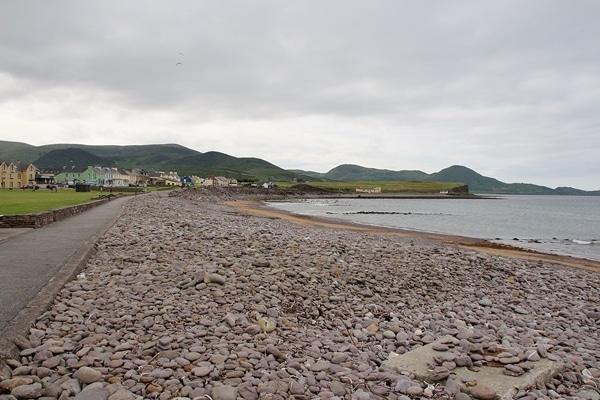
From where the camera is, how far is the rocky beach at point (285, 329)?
4934mm

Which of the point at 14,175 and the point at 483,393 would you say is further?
the point at 14,175

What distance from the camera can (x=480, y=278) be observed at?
41.3 ft

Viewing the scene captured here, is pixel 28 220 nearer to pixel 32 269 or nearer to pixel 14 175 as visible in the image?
pixel 32 269

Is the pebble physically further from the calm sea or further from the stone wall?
the calm sea

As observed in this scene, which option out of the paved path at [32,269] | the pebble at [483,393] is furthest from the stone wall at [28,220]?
the pebble at [483,393]

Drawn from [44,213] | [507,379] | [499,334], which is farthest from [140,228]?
[507,379]

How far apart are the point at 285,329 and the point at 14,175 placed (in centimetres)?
11478

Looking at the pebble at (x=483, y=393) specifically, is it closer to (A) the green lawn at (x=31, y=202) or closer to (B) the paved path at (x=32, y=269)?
(B) the paved path at (x=32, y=269)

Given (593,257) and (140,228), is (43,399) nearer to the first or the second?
(140,228)

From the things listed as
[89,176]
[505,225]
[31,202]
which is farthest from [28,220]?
[89,176]

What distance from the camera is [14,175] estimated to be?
9988 cm

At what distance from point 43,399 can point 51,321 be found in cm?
222

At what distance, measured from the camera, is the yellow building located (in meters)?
92.7

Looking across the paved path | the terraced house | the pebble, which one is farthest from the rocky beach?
the terraced house
